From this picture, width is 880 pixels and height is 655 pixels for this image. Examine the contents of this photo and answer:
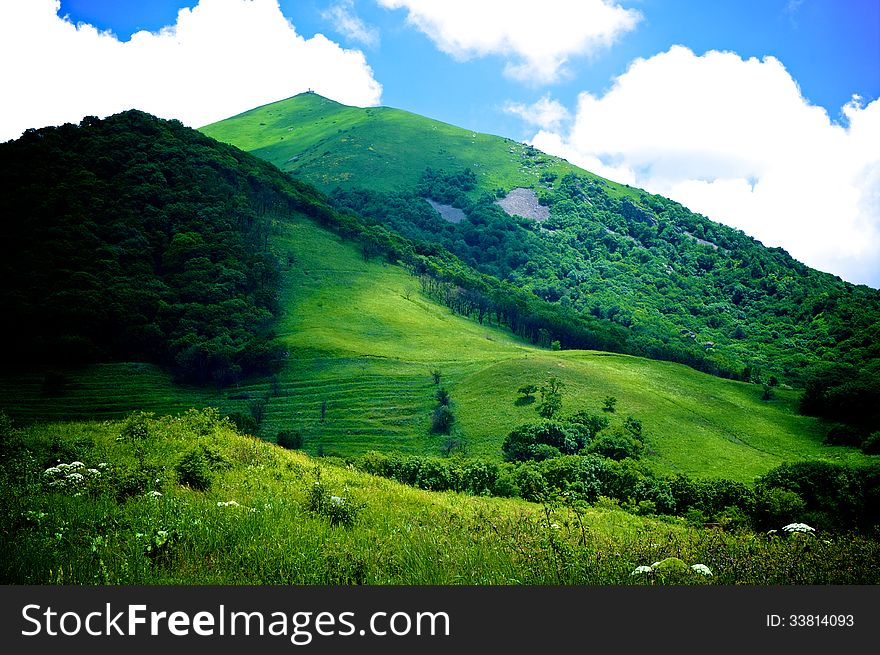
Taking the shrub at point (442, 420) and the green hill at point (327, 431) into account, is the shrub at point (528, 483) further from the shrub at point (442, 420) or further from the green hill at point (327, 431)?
the shrub at point (442, 420)

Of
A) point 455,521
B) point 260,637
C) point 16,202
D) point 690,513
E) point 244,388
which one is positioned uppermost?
point 16,202

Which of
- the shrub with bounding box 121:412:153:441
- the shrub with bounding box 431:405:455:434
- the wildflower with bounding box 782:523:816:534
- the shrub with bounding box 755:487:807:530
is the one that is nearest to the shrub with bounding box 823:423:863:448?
the shrub with bounding box 431:405:455:434

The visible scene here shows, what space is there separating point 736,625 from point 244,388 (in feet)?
410

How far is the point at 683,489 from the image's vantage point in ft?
152

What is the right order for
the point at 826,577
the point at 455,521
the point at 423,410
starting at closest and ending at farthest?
1. the point at 826,577
2. the point at 455,521
3. the point at 423,410

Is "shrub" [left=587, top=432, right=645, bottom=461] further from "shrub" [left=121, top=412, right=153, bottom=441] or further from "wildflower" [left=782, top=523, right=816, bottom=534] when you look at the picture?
"wildflower" [left=782, top=523, right=816, bottom=534]

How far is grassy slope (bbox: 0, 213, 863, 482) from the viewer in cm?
9962

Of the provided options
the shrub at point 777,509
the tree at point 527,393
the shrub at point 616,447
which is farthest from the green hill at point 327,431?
the shrub at point 616,447

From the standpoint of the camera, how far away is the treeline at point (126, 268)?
417 feet

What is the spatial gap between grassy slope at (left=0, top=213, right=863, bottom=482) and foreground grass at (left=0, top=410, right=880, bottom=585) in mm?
77987

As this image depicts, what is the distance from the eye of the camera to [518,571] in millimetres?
8898

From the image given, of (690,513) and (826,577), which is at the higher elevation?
(826,577)

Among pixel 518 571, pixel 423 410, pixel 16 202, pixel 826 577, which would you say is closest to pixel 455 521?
pixel 518 571

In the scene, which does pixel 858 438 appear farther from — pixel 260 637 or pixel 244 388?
pixel 260 637
